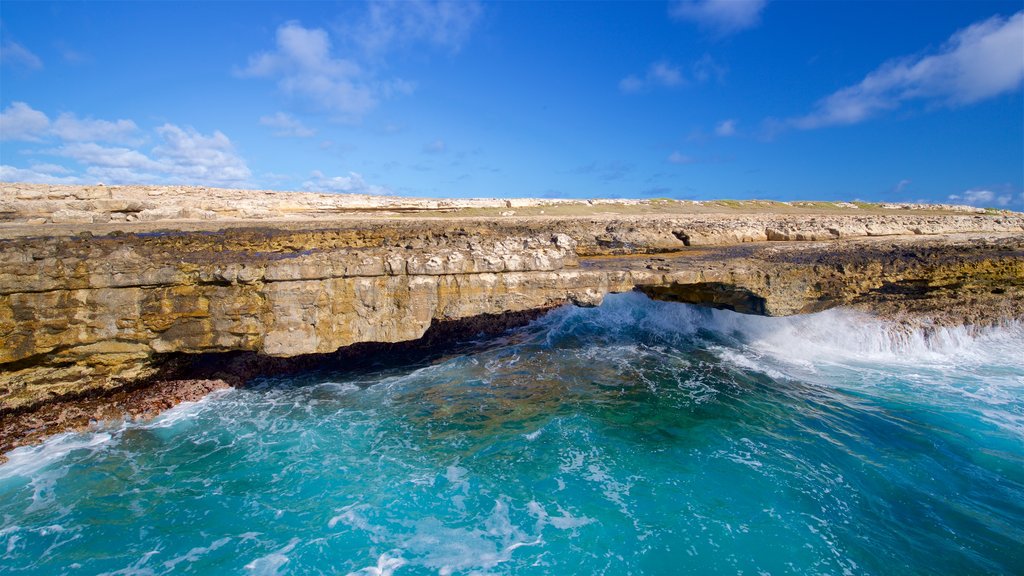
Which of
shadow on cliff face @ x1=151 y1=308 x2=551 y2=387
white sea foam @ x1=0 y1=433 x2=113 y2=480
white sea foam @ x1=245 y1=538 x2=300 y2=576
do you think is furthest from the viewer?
shadow on cliff face @ x1=151 y1=308 x2=551 y2=387

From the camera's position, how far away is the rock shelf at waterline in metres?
8.91

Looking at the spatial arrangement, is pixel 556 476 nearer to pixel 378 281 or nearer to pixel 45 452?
pixel 378 281

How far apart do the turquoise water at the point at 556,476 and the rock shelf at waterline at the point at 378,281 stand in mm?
1652

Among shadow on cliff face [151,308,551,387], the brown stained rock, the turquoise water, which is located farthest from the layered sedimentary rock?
the turquoise water

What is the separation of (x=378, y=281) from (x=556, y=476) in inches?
219

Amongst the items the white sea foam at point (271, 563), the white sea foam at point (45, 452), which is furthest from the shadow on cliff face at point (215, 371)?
the white sea foam at point (271, 563)

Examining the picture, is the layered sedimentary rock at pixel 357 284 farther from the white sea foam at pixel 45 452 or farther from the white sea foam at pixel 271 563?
the white sea foam at pixel 271 563

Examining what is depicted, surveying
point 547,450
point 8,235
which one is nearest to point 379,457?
point 547,450

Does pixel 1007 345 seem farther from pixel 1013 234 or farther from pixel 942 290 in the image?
pixel 1013 234

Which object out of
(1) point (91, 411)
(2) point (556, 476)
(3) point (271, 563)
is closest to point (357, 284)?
(3) point (271, 563)

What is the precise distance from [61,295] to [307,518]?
6952 mm

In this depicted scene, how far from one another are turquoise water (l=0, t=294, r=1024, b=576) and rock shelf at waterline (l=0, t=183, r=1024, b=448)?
1.65 meters

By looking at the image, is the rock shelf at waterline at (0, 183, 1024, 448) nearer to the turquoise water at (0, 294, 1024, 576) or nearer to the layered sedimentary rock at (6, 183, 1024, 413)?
the layered sedimentary rock at (6, 183, 1024, 413)

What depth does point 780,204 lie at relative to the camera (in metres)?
28.6
